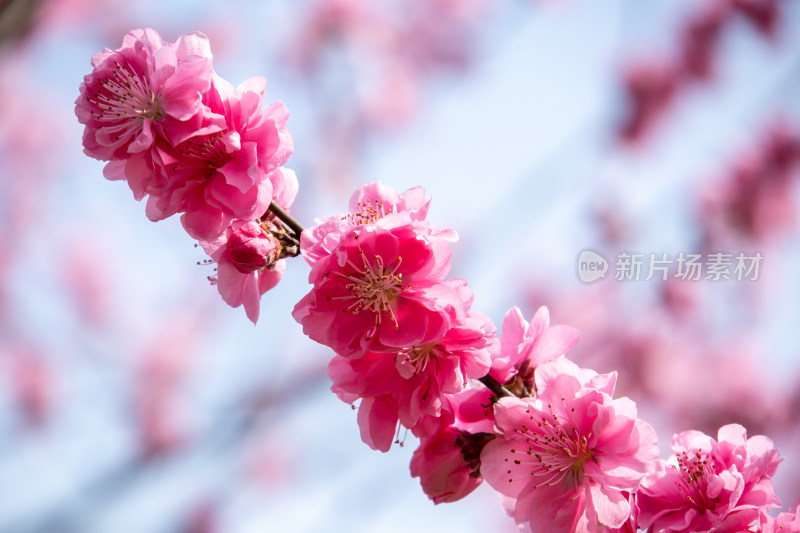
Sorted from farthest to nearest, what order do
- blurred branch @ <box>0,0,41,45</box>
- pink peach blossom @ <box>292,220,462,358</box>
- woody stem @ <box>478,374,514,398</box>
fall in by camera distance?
blurred branch @ <box>0,0,41,45</box> → woody stem @ <box>478,374,514,398</box> → pink peach blossom @ <box>292,220,462,358</box>

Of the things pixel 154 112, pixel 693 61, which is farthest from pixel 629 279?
pixel 693 61

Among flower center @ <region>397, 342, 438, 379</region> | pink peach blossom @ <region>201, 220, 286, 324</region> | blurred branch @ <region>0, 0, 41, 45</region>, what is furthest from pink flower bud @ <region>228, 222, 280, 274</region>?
blurred branch @ <region>0, 0, 41, 45</region>

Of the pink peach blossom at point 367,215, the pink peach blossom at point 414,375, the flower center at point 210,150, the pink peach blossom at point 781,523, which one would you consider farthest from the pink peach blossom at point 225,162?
the pink peach blossom at point 781,523

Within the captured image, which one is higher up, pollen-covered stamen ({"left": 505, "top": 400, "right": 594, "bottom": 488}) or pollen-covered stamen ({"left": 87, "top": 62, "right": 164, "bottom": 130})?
pollen-covered stamen ({"left": 87, "top": 62, "right": 164, "bottom": 130})

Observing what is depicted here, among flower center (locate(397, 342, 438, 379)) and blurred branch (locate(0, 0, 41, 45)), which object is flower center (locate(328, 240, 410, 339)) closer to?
flower center (locate(397, 342, 438, 379))

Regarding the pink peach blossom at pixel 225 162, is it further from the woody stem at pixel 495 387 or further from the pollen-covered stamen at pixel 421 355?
the woody stem at pixel 495 387

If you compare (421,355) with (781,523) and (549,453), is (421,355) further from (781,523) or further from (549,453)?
(781,523)

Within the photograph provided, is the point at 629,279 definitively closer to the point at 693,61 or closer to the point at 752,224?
the point at 752,224

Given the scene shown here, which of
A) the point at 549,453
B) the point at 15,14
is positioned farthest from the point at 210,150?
the point at 15,14
